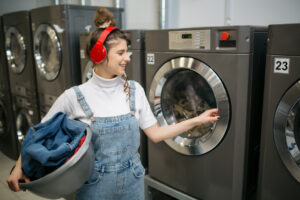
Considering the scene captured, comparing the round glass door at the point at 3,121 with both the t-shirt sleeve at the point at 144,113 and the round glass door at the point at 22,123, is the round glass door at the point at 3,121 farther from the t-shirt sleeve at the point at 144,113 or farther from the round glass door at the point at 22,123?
the t-shirt sleeve at the point at 144,113

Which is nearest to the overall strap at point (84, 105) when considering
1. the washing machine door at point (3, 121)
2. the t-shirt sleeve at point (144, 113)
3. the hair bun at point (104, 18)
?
the t-shirt sleeve at point (144, 113)

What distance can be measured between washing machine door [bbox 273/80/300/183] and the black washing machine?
99.2 inches

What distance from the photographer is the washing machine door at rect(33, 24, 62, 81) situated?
2.58m

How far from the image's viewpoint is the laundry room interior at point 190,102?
50.1 inches

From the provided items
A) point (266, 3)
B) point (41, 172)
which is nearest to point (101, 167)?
point (41, 172)

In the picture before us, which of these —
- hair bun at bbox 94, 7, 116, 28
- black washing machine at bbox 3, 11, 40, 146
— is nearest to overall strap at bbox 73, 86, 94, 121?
hair bun at bbox 94, 7, 116, 28

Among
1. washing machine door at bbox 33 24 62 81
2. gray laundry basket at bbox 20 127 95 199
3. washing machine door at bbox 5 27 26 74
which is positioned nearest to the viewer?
gray laundry basket at bbox 20 127 95 199

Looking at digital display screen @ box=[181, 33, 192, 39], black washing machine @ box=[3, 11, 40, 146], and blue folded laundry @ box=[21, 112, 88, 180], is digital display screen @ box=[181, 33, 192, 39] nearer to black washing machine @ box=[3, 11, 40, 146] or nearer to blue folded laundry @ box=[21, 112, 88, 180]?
blue folded laundry @ box=[21, 112, 88, 180]

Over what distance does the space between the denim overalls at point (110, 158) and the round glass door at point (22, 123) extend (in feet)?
7.40

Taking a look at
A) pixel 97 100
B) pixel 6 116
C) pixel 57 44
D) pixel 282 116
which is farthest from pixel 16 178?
pixel 6 116

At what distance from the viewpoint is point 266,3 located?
207cm

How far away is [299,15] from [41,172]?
6.41 ft

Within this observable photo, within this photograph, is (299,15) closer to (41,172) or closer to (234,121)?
(234,121)

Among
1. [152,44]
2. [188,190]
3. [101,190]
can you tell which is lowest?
[188,190]
